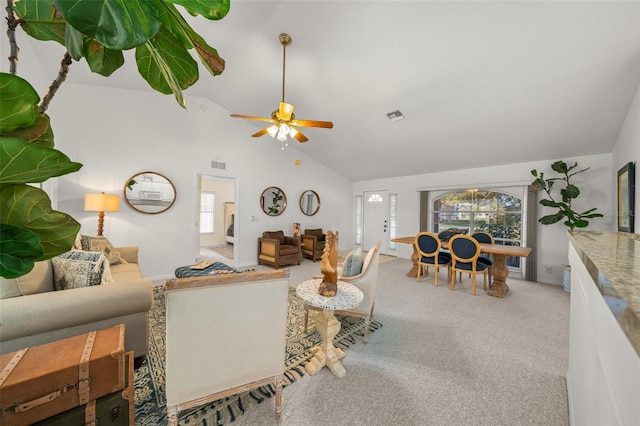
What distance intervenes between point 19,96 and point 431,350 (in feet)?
8.73

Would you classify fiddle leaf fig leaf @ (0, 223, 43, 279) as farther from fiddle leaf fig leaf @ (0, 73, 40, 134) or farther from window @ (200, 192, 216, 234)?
window @ (200, 192, 216, 234)

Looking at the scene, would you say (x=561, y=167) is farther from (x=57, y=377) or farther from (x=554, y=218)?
(x=57, y=377)

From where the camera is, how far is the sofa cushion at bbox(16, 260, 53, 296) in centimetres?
146

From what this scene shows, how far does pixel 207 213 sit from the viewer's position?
7.70m

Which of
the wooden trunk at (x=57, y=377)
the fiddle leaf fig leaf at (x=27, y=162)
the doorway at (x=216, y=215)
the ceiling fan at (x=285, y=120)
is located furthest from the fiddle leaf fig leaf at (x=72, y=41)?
the doorway at (x=216, y=215)

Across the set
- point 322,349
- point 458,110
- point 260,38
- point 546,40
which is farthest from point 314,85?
point 322,349

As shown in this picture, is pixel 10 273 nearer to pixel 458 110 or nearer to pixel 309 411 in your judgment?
pixel 309 411

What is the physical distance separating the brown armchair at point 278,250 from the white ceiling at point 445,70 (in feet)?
8.41

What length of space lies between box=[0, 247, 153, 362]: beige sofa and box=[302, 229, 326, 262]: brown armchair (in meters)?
3.85

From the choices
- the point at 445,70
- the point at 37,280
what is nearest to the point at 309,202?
the point at 445,70

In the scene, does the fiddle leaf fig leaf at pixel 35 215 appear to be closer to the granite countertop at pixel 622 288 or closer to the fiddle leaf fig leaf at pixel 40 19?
the fiddle leaf fig leaf at pixel 40 19

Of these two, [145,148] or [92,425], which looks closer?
[92,425]

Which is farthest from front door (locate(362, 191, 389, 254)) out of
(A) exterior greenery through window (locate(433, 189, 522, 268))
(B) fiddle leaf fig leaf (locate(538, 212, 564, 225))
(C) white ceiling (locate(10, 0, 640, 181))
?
(B) fiddle leaf fig leaf (locate(538, 212, 564, 225))

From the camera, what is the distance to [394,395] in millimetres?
1575
